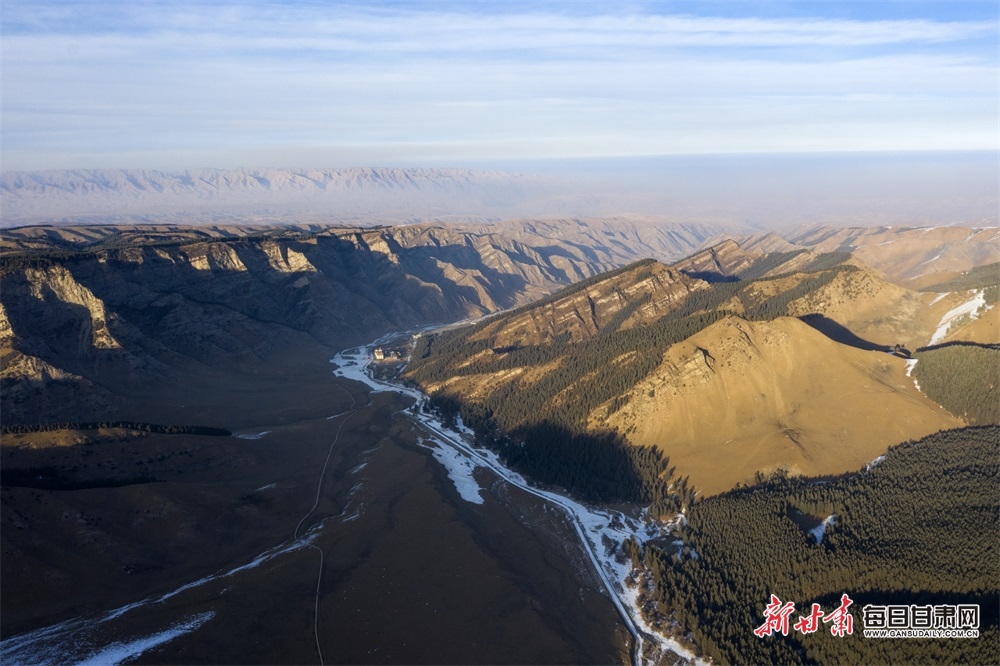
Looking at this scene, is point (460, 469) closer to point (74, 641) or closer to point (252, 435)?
point (252, 435)

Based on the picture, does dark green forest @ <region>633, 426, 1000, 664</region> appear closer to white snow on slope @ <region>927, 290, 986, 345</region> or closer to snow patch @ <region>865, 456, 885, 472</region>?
snow patch @ <region>865, 456, 885, 472</region>

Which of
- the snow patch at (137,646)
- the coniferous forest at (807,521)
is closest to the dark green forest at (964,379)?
the coniferous forest at (807,521)

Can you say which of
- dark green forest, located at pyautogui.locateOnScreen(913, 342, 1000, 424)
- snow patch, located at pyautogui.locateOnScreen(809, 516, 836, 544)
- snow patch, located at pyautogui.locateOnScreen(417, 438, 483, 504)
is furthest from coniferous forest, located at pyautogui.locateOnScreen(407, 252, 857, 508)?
dark green forest, located at pyautogui.locateOnScreen(913, 342, 1000, 424)

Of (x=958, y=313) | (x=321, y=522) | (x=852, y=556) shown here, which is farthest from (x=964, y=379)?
(x=321, y=522)

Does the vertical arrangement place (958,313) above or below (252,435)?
above

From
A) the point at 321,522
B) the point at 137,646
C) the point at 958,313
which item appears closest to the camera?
the point at 137,646

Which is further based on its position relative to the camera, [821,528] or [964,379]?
[964,379]

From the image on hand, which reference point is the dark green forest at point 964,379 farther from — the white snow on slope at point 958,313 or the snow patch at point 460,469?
the snow patch at point 460,469
